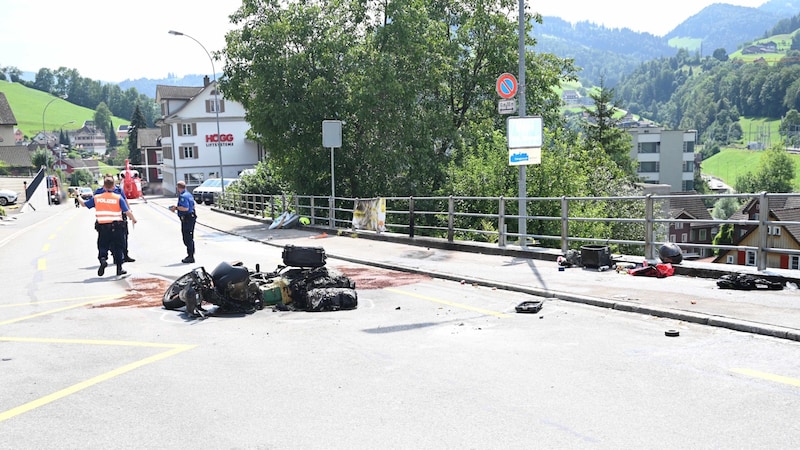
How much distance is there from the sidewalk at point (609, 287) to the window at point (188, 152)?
67.3m

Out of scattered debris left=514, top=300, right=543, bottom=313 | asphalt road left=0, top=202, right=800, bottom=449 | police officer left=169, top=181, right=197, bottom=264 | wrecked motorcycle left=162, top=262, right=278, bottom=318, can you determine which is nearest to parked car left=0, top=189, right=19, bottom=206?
police officer left=169, top=181, right=197, bottom=264

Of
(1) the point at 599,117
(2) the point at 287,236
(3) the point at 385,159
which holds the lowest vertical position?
(2) the point at 287,236

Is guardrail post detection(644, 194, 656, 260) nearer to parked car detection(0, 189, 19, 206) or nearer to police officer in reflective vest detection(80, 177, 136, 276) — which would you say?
police officer in reflective vest detection(80, 177, 136, 276)

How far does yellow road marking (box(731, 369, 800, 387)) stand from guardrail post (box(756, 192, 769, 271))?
5.00 meters

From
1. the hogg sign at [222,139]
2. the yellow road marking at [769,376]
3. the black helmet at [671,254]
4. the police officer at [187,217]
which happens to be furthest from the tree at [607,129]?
the yellow road marking at [769,376]

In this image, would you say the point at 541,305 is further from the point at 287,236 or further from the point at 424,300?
the point at 287,236

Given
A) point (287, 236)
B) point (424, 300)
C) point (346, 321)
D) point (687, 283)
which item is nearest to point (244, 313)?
point (346, 321)

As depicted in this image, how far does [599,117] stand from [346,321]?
208 feet

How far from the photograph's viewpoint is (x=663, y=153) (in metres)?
137

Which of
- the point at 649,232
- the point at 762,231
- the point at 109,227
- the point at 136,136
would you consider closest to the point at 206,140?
the point at 136,136

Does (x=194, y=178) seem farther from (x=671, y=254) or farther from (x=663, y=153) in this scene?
(x=663, y=153)

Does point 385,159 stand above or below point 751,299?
above

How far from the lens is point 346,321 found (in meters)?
8.58

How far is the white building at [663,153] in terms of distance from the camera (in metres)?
136
